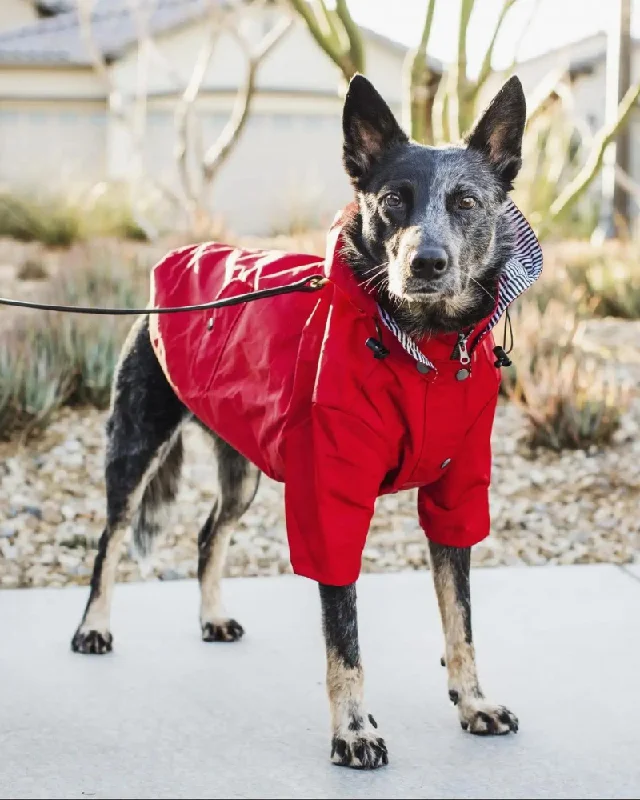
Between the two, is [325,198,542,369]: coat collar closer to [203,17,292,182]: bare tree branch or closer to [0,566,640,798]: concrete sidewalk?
[0,566,640,798]: concrete sidewalk

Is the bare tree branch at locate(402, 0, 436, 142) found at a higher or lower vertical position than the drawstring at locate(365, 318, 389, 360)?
higher

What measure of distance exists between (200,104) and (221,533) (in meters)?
19.3

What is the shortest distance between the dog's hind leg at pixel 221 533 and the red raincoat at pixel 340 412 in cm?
61

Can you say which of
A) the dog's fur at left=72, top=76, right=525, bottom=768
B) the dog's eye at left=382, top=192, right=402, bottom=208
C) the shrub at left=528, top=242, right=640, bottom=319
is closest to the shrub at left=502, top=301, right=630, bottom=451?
the shrub at left=528, top=242, right=640, bottom=319

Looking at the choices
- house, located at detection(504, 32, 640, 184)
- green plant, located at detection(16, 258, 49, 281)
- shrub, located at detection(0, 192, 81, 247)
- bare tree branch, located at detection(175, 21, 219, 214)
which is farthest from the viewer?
house, located at detection(504, 32, 640, 184)

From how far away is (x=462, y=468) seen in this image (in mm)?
3441

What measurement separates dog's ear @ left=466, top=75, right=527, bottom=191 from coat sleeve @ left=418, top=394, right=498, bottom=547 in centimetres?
74

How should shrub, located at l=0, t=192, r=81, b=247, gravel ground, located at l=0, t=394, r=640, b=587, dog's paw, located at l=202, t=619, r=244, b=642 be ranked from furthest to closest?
1. shrub, located at l=0, t=192, r=81, b=247
2. gravel ground, located at l=0, t=394, r=640, b=587
3. dog's paw, located at l=202, t=619, r=244, b=642

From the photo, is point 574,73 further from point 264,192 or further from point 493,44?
point 493,44

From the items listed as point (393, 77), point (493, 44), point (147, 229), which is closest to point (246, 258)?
point (493, 44)

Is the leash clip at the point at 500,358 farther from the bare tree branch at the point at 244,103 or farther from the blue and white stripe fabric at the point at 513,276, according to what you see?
the bare tree branch at the point at 244,103

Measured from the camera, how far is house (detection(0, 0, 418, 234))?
862 inches

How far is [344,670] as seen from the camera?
3.20 metres

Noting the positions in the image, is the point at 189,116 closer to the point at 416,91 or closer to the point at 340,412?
the point at 416,91
